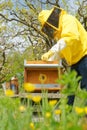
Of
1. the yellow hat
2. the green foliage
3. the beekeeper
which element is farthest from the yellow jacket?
the green foliage

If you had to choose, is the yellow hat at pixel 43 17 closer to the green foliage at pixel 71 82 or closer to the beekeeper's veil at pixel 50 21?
the beekeeper's veil at pixel 50 21

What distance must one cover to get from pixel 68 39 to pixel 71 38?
0.14 feet

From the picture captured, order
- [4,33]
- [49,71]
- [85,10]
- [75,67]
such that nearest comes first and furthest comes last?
[75,67] < [49,71] < [85,10] < [4,33]

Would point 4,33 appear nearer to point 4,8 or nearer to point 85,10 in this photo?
point 4,8

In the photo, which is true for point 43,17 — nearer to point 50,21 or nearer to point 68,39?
point 50,21

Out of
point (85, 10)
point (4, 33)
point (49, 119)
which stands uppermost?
point (49, 119)

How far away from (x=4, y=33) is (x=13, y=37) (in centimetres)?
199

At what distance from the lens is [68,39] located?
4531 mm

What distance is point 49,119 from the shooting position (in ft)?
4.44

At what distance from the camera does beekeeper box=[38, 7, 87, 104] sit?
14.9 ft

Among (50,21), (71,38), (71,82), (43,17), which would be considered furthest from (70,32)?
(71,82)

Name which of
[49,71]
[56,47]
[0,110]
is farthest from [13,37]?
[0,110]

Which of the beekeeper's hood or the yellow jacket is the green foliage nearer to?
the yellow jacket

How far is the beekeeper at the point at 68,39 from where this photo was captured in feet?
14.9
